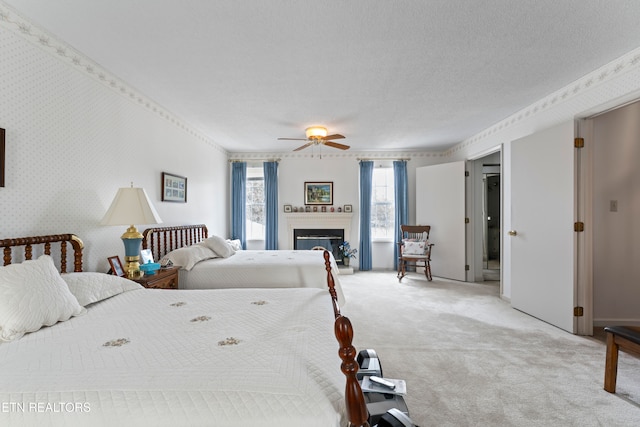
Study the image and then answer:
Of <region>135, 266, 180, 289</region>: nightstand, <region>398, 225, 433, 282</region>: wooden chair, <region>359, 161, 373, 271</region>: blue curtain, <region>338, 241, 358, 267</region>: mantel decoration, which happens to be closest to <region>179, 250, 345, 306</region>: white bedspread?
<region>135, 266, 180, 289</region>: nightstand

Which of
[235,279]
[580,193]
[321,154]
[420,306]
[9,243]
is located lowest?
[420,306]

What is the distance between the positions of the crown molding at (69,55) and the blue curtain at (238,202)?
2.56m

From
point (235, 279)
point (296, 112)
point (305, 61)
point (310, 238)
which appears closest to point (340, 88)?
point (305, 61)

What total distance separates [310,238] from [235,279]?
10.6 ft

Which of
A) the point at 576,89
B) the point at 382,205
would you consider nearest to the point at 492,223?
the point at 382,205

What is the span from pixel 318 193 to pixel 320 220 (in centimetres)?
59

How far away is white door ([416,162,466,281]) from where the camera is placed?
5375 mm

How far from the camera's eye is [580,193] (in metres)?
3.01

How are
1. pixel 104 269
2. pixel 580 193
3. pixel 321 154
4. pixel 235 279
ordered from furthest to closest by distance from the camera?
pixel 321 154 < pixel 235 279 < pixel 580 193 < pixel 104 269

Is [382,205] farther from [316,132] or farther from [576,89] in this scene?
[576,89]

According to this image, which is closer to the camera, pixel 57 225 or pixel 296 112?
pixel 57 225

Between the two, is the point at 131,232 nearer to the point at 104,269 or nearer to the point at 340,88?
the point at 104,269

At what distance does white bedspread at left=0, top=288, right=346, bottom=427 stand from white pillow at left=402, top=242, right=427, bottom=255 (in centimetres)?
426

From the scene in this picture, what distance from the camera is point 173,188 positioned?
394 centimetres
